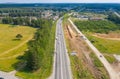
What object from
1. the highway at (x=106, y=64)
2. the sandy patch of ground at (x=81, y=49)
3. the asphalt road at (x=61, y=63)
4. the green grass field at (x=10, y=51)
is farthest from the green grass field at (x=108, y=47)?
the green grass field at (x=10, y=51)

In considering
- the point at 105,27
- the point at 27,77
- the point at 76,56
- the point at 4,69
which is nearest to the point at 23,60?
the point at 4,69

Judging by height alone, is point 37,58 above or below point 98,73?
above

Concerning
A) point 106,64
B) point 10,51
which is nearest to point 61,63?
point 106,64

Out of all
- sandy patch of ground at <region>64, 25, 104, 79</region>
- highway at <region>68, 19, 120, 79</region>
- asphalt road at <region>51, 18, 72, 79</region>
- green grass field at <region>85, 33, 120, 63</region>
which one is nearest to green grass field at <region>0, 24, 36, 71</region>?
asphalt road at <region>51, 18, 72, 79</region>

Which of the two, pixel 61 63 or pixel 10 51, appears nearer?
pixel 61 63

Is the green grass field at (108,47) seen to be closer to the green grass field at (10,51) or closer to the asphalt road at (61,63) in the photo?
the asphalt road at (61,63)

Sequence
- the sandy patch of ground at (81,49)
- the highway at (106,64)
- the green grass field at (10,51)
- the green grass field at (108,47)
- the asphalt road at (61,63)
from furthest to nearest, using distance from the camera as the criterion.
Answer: the green grass field at (108,47) → the green grass field at (10,51) → the sandy patch of ground at (81,49) → the highway at (106,64) → the asphalt road at (61,63)

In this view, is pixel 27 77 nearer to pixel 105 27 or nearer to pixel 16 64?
pixel 16 64

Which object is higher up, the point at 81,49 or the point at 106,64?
the point at 106,64

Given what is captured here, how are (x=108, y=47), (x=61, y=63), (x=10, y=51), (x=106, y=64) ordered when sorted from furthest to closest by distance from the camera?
(x=108, y=47) → (x=10, y=51) → (x=106, y=64) → (x=61, y=63)

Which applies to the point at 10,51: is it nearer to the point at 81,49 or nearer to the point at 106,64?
the point at 81,49

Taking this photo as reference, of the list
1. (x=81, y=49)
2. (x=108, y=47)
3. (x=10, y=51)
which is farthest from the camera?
(x=108, y=47)
